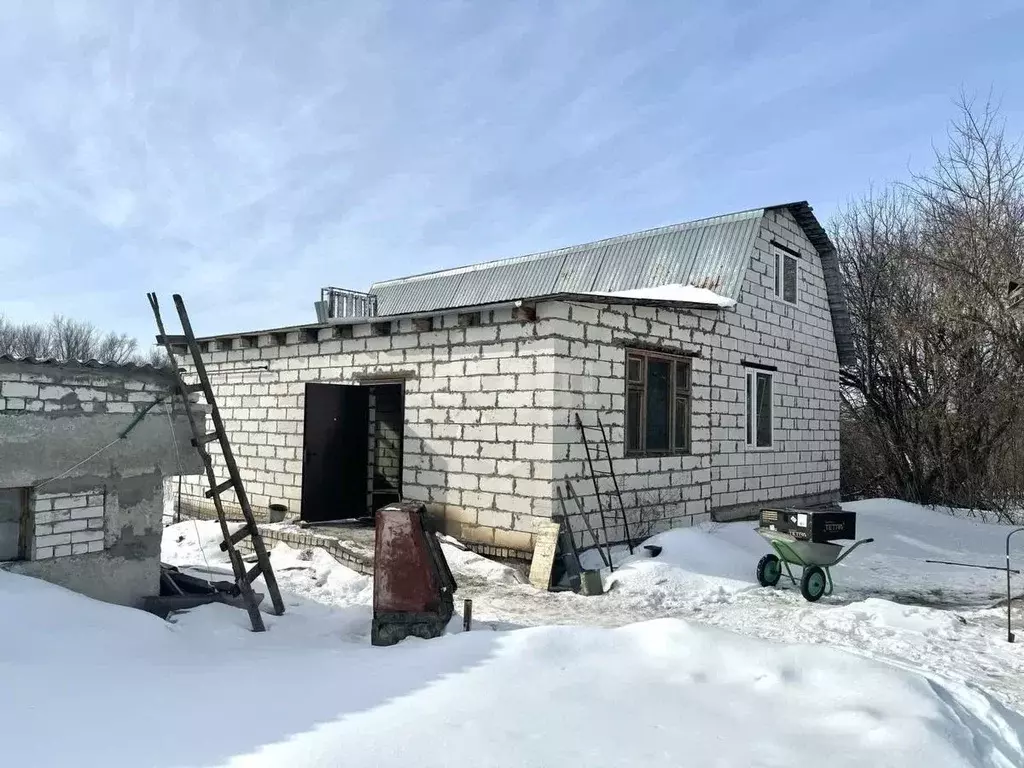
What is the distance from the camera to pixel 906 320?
16.5 metres

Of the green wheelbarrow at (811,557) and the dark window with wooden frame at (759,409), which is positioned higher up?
the dark window with wooden frame at (759,409)

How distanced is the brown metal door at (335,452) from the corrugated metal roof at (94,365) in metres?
4.49

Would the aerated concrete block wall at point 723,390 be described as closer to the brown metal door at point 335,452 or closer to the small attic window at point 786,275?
the small attic window at point 786,275

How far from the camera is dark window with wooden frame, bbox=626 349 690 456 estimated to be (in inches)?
387

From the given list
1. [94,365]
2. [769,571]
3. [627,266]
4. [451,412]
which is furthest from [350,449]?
[769,571]

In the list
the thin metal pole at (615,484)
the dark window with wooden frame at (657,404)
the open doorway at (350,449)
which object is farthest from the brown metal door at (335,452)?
the dark window with wooden frame at (657,404)

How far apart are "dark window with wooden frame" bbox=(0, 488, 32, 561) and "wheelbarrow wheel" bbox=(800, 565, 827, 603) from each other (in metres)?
7.36

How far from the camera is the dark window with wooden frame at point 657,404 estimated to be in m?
9.84

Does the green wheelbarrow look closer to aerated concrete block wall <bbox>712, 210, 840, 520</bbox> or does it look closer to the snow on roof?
aerated concrete block wall <bbox>712, 210, 840, 520</bbox>

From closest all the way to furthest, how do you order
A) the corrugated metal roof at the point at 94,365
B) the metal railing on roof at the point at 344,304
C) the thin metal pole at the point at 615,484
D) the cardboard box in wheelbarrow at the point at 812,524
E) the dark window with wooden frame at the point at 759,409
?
the corrugated metal roof at the point at 94,365 → the cardboard box in wheelbarrow at the point at 812,524 → the thin metal pole at the point at 615,484 → the dark window with wooden frame at the point at 759,409 → the metal railing on roof at the point at 344,304

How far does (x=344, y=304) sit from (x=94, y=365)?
14661 mm

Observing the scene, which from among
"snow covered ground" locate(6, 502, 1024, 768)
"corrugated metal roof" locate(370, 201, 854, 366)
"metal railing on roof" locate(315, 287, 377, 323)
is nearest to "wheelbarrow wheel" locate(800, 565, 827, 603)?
"snow covered ground" locate(6, 502, 1024, 768)

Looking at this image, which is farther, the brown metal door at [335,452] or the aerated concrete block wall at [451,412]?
the brown metal door at [335,452]

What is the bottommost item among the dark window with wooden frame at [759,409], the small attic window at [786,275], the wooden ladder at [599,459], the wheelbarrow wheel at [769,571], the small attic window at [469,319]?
the wheelbarrow wheel at [769,571]
